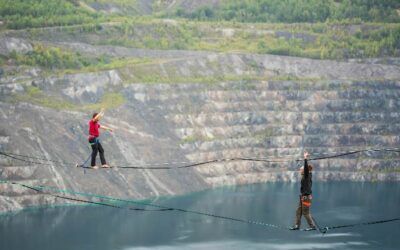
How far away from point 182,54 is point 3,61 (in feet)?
103

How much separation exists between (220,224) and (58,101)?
111 ft

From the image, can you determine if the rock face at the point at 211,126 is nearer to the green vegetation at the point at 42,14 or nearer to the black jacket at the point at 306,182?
the green vegetation at the point at 42,14

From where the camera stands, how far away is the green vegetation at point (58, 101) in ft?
481

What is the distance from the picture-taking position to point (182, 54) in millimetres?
176250

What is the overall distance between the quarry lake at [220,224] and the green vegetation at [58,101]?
706 inches

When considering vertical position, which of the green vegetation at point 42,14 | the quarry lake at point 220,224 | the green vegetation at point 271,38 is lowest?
the quarry lake at point 220,224

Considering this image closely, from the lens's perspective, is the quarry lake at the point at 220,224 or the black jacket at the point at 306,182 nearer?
the black jacket at the point at 306,182

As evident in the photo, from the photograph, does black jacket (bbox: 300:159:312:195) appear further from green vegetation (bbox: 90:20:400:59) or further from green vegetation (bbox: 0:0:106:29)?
green vegetation (bbox: 0:0:106:29)

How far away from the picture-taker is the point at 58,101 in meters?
150

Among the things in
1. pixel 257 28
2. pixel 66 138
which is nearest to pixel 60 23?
pixel 257 28

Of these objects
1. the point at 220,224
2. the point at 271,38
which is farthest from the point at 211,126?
the point at 271,38

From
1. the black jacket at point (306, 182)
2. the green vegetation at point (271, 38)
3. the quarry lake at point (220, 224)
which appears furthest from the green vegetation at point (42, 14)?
the black jacket at point (306, 182)

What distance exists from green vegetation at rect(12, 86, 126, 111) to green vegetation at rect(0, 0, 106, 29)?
3045 cm

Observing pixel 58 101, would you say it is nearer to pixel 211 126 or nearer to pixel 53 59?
pixel 53 59
